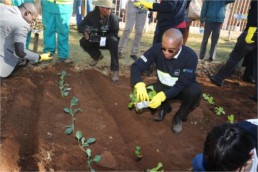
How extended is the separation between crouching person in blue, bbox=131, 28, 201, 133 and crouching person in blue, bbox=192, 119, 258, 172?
1.74 metres

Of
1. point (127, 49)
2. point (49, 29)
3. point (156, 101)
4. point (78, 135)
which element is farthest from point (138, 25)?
point (78, 135)

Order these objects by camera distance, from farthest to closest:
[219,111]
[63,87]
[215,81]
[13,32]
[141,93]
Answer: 1. [215,81]
2. [63,87]
3. [219,111]
4. [13,32]
5. [141,93]

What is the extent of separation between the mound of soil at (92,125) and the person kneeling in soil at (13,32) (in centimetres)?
37

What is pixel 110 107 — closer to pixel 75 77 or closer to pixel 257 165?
pixel 75 77

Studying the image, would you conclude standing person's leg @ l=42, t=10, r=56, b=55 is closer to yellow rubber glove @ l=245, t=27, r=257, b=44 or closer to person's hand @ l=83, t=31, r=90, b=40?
person's hand @ l=83, t=31, r=90, b=40

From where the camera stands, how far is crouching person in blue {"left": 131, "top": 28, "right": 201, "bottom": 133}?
3.24 metres

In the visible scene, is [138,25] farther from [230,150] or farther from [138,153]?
[230,150]

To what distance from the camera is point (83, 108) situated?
3848 mm

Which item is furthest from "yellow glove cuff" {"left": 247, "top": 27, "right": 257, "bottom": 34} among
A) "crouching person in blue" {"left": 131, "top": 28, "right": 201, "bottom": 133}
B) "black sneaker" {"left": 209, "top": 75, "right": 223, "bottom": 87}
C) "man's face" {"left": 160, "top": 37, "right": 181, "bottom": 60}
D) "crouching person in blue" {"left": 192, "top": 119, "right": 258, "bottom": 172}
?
"crouching person in blue" {"left": 192, "top": 119, "right": 258, "bottom": 172}

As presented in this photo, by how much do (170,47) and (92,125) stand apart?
53.0 inches

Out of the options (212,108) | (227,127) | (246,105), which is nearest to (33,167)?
(227,127)

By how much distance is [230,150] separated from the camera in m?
1.47

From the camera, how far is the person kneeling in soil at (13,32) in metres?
3.67

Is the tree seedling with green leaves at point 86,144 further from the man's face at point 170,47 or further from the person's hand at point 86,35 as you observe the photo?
the person's hand at point 86,35
